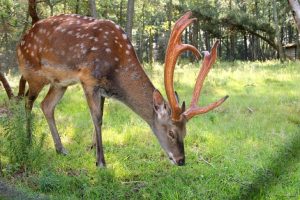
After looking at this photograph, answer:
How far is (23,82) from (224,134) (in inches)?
117

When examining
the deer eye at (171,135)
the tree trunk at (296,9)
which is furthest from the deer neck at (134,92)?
the tree trunk at (296,9)

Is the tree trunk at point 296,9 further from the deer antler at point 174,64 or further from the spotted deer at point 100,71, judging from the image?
the spotted deer at point 100,71

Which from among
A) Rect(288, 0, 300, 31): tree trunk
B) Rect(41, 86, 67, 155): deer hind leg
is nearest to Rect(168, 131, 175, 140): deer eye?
Rect(41, 86, 67, 155): deer hind leg

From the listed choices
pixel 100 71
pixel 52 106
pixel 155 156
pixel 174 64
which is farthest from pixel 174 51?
pixel 52 106

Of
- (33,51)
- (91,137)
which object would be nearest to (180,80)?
(91,137)

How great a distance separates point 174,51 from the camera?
4363mm

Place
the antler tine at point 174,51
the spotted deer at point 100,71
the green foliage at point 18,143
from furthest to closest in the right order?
the spotted deer at point 100,71, the green foliage at point 18,143, the antler tine at point 174,51

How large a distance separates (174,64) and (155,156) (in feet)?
5.28

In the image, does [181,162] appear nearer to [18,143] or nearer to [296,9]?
[18,143]

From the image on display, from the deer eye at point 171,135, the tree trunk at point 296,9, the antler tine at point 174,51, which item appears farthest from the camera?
the deer eye at point 171,135

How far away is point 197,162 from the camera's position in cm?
538

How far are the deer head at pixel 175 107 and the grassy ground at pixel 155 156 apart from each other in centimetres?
34

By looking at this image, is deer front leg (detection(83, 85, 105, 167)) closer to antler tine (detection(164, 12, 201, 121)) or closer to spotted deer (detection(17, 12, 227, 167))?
spotted deer (detection(17, 12, 227, 167))

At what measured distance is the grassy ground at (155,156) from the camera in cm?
428
